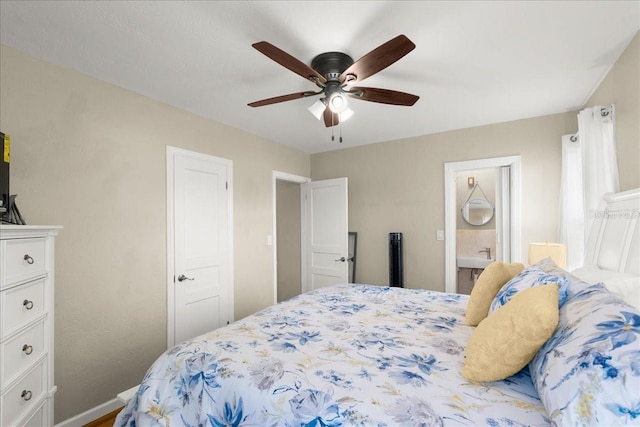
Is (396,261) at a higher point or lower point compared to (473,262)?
higher

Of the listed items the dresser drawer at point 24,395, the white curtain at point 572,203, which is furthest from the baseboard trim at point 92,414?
the white curtain at point 572,203

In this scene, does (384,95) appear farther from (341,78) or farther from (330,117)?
(330,117)

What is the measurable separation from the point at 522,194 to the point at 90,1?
3.83 metres

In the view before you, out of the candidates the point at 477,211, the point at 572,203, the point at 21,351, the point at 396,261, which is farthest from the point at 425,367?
the point at 477,211

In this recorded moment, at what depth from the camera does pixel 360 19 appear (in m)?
1.61

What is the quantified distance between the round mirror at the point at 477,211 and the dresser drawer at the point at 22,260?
194 inches

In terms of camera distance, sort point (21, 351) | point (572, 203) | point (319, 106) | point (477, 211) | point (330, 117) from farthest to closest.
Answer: point (477, 211) < point (572, 203) < point (330, 117) < point (319, 106) < point (21, 351)

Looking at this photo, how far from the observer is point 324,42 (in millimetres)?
1794

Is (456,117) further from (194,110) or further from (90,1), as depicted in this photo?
(90,1)

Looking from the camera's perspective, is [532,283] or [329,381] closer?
[329,381]

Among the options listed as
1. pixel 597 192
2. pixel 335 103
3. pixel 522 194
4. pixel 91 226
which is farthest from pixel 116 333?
pixel 522 194

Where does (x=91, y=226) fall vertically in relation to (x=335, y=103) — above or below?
below

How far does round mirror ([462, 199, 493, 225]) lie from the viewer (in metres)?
4.59

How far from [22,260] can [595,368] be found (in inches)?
87.9
